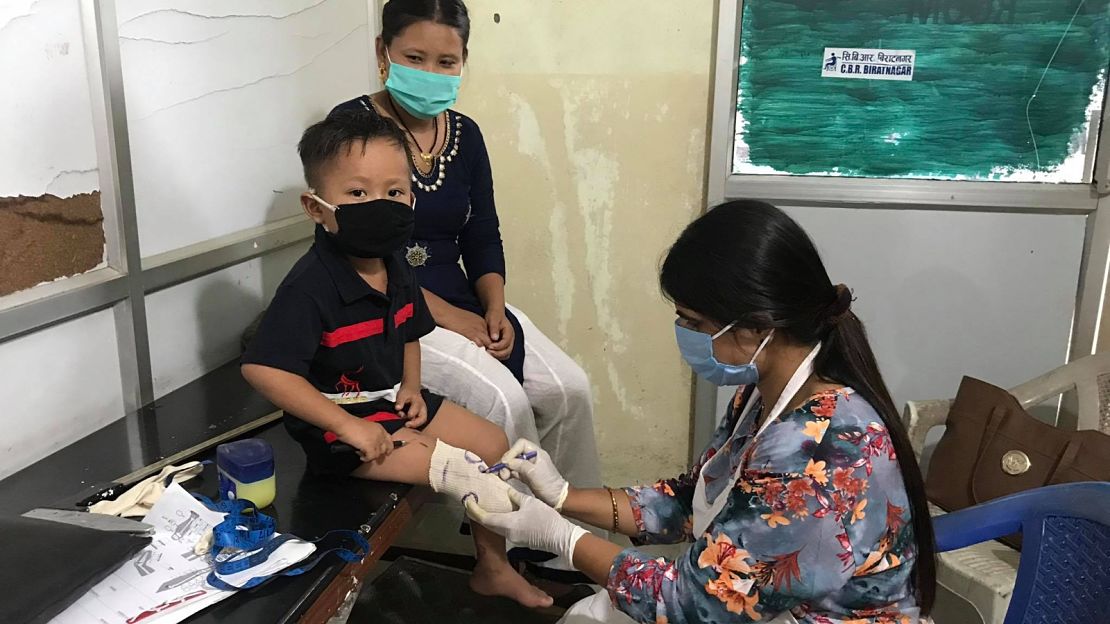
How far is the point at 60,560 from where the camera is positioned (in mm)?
1054

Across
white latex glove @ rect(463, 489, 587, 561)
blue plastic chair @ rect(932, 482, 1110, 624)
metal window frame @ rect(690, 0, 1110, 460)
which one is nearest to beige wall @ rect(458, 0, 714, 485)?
metal window frame @ rect(690, 0, 1110, 460)

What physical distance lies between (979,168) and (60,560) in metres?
2.32

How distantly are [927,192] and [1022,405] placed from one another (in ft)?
2.06

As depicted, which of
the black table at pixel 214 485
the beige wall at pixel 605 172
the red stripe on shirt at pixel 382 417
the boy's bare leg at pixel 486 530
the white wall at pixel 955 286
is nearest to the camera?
the black table at pixel 214 485

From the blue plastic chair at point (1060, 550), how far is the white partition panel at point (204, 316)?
5.40 feet

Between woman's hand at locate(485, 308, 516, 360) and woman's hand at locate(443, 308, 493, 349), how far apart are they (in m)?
0.01

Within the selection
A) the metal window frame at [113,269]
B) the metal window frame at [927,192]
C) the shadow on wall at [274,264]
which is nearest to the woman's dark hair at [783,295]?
the metal window frame at [113,269]

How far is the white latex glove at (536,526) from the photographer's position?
130cm

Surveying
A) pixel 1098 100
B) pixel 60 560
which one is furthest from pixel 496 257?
pixel 1098 100

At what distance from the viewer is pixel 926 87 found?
89.0 inches

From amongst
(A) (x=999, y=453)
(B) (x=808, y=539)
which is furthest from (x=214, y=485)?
(A) (x=999, y=453)

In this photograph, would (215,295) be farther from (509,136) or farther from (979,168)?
(979,168)

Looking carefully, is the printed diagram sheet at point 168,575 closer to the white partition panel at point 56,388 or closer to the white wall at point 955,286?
the white partition panel at point 56,388

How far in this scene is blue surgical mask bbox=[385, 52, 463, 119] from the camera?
1.78 m
